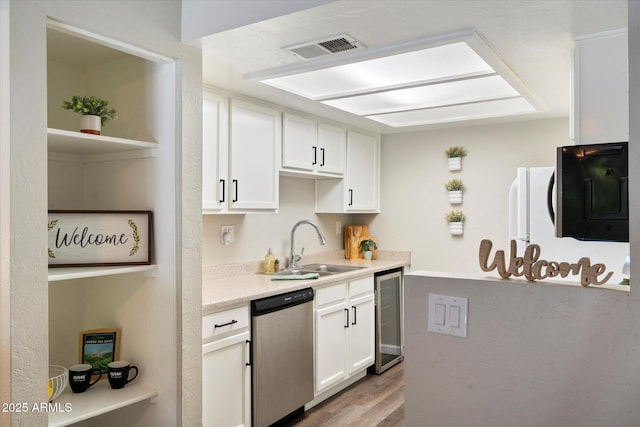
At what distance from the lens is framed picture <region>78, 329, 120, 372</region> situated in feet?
7.49

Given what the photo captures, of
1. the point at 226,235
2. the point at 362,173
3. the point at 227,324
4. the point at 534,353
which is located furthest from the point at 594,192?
the point at 362,173

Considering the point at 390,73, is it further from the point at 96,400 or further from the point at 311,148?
the point at 96,400

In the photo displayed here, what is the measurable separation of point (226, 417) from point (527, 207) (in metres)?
2.25

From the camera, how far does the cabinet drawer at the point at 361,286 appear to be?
3.77 m

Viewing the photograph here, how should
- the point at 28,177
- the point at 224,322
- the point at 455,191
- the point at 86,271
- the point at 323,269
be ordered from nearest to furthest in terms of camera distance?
the point at 28,177
the point at 86,271
the point at 224,322
the point at 323,269
the point at 455,191

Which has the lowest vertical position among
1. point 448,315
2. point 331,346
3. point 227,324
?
point 331,346

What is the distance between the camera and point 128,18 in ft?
6.60

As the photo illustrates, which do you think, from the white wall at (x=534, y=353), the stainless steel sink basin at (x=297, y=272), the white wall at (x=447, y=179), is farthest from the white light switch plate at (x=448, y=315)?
the white wall at (x=447, y=179)

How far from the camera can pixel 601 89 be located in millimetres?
2143

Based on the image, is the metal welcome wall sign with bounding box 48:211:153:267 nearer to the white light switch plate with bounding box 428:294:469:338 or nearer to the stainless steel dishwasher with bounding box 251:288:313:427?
the stainless steel dishwasher with bounding box 251:288:313:427

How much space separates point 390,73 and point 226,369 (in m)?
1.78

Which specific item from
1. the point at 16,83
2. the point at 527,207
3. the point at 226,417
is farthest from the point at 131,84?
the point at 527,207

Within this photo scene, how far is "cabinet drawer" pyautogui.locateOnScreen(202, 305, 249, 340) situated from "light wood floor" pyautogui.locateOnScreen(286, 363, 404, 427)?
0.88 m

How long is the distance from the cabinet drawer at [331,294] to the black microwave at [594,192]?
1.94m
